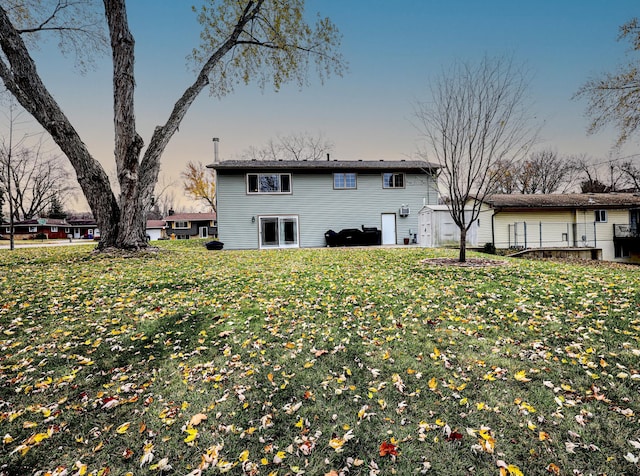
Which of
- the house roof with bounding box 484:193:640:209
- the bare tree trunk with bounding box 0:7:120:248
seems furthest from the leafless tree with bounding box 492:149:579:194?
the bare tree trunk with bounding box 0:7:120:248

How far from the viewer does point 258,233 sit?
686 inches

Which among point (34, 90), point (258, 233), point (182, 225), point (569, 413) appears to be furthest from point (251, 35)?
point (182, 225)

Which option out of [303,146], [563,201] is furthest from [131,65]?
[303,146]

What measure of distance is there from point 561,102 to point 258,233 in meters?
14.8

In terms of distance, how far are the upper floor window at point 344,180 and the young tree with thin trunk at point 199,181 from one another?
22.4 metres

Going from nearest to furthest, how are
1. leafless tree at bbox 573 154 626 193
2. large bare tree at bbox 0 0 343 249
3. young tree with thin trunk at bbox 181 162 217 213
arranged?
large bare tree at bbox 0 0 343 249, leafless tree at bbox 573 154 626 193, young tree with thin trunk at bbox 181 162 217 213

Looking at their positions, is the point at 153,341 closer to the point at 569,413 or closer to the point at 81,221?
the point at 569,413

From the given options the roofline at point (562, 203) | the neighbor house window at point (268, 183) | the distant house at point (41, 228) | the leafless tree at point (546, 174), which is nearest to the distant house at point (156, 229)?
the distant house at point (41, 228)

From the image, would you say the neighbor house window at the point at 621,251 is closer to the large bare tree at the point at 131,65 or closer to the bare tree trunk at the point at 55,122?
the large bare tree at the point at 131,65

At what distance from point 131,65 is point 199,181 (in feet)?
88.1

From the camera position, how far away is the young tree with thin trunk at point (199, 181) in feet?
117

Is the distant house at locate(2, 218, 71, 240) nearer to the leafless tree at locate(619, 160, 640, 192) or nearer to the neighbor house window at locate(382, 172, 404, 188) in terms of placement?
the neighbor house window at locate(382, 172, 404, 188)

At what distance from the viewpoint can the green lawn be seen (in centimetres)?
222

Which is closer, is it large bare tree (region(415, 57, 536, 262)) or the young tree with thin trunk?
large bare tree (region(415, 57, 536, 262))
